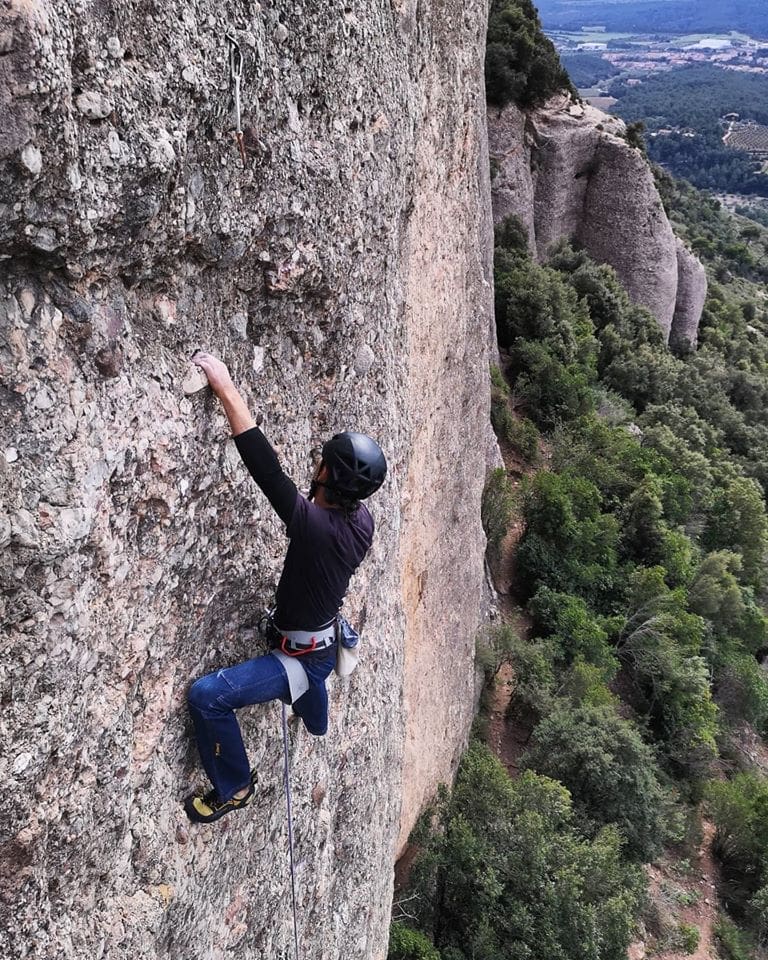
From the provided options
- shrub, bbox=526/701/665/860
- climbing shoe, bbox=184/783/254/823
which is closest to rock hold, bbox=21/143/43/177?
climbing shoe, bbox=184/783/254/823

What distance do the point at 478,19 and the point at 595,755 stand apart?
46.0 feet

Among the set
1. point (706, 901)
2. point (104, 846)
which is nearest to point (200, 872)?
point (104, 846)

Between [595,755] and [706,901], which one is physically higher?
[595,755]

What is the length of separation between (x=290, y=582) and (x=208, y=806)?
1.53 metres

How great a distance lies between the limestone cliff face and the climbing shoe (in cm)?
2718

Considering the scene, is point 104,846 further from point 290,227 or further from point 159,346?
Result: point 290,227

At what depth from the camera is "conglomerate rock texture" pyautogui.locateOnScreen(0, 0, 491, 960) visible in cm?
340

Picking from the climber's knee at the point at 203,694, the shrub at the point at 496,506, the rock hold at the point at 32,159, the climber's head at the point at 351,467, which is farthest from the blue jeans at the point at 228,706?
the shrub at the point at 496,506

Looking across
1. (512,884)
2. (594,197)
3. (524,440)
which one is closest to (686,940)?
(512,884)

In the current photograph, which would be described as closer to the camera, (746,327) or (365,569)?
(365,569)

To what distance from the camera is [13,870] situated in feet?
11.7

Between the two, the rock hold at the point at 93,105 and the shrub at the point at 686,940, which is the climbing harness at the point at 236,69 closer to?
the rock hold at the point at 93,105

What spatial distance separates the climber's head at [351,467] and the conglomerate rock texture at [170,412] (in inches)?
27.0

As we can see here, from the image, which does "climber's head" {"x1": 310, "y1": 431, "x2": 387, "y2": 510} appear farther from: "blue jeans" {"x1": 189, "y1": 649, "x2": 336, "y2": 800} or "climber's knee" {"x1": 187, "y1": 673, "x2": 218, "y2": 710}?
"climber's knee" {"x1": 187, "y1": 673, "x2": 218, "y2": 710}
